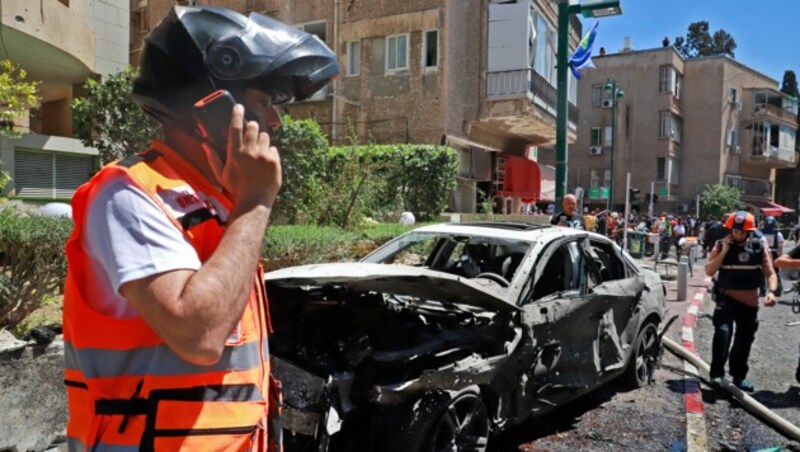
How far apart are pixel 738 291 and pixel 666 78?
43.1 m

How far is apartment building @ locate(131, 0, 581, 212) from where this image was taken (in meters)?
19.2

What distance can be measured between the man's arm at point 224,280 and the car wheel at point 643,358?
5.23 m

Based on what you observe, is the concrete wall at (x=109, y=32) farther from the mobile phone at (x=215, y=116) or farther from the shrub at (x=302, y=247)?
the mobile phone at (x=215, y=116)

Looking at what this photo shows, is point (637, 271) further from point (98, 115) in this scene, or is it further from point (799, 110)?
point (799, 110)

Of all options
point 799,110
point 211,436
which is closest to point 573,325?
point 211,436

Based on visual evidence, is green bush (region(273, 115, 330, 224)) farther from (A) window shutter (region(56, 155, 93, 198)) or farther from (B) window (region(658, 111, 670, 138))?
(B) window (region(658, 111, 670, 138))

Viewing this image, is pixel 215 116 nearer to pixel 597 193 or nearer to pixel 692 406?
pixel 692 406

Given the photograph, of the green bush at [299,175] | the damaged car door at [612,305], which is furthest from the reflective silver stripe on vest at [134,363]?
the green bush at [299,175]

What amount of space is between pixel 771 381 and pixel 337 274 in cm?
552

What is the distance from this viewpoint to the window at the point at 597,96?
149 ft

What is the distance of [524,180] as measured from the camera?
24.0m

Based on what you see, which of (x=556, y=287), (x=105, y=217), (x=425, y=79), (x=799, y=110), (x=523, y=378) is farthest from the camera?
(x=799, y=110)

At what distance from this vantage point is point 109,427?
1.29 metres

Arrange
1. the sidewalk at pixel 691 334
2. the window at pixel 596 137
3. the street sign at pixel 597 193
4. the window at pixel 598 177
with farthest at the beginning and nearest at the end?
the window at pixel 596 137
the window at pixel 598 177
the street sign at pixel 597 193
the sidewalk at pixel 691 334
